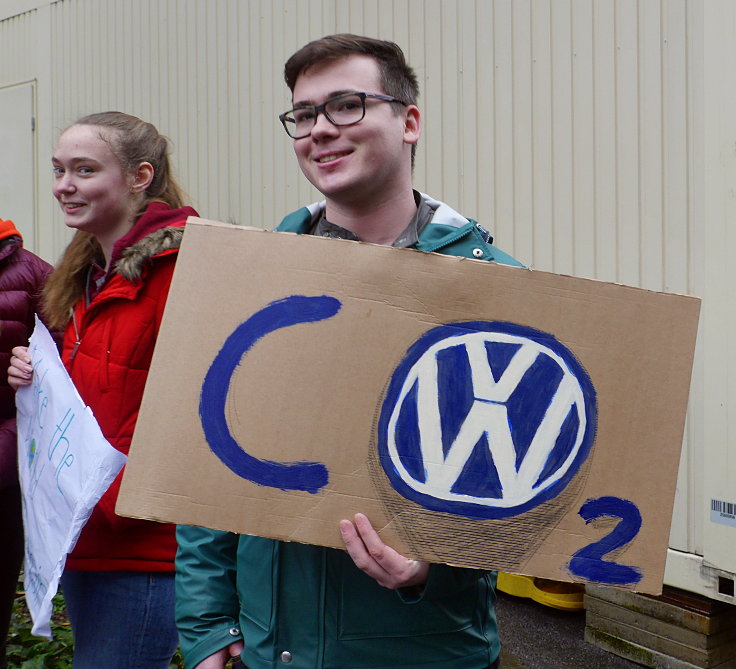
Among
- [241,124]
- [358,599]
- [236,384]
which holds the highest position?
[241,124]

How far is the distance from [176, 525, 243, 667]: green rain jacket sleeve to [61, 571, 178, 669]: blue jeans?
1.24 feet

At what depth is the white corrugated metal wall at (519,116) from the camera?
3.01 m

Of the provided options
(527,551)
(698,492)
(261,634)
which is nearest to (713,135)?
(698,492)

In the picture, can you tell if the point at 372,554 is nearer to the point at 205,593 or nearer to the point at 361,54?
the point at 205,593

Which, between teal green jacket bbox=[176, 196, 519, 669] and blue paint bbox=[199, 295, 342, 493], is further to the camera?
teal green jacket bbox=[176, 196, 519, 669]

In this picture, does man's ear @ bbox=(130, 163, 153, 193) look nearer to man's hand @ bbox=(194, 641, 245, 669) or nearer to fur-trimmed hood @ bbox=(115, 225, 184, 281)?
fur-trimmed hood @ bbox=(115, 225, 184, 281)

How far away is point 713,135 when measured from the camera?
9.41 ft

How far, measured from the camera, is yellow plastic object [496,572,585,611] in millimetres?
3844

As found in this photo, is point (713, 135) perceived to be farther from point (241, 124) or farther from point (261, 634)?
point (241, 124)

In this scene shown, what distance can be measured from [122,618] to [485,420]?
105 centimetres

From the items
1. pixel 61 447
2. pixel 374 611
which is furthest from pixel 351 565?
pixel 61 447

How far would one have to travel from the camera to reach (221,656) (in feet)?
4.70

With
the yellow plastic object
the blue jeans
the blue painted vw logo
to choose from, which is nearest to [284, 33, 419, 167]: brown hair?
the blue painted vw logo

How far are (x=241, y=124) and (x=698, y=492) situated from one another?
306 cm
